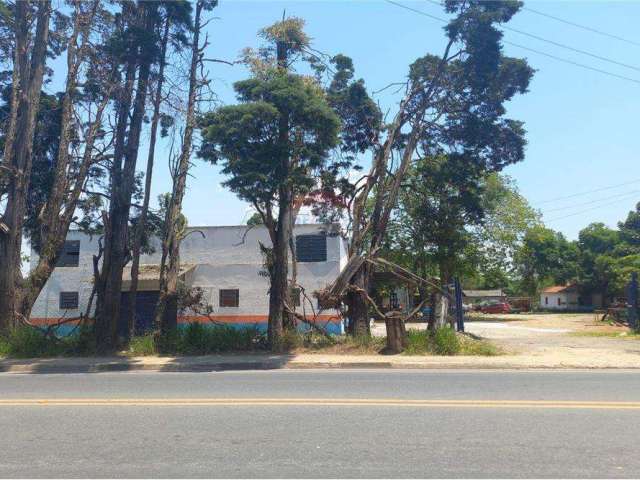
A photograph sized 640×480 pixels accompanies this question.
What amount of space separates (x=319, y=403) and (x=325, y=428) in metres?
1.50

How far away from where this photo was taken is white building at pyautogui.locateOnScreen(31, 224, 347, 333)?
24.8 metres

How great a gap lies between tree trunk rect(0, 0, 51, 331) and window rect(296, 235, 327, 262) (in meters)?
11.3

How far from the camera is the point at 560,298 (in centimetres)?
6181

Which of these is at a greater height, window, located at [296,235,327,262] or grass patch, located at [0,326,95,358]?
window, located at [296,235,327,262]

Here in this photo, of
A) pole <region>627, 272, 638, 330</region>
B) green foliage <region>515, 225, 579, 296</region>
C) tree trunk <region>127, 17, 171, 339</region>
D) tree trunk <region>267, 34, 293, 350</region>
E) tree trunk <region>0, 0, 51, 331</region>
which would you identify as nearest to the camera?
tree trunk <region>267, 34, 293, 350</region>

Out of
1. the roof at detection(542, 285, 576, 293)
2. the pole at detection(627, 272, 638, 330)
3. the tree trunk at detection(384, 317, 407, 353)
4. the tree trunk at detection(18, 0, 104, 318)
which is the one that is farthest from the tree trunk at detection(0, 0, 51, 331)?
the roof at detection(542, 285, 576, 293)

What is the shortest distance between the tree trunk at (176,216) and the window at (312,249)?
8.07 meters

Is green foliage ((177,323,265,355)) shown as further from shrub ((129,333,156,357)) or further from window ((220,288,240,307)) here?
window ((220,288,240,307))

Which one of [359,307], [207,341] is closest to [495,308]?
[359,307]

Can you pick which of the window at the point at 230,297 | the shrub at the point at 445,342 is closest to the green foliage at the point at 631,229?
the window at the point at 230,297

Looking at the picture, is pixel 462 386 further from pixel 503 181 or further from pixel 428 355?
pixel 503 181

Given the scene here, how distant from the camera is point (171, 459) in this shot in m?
5.65

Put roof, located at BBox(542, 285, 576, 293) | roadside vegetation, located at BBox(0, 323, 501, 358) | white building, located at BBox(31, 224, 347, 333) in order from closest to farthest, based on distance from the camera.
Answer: roadside vegetation, located at BBox(0, 323, 501, 358) < white building, located at BBox(31, 224, 347, 333) < roof, located at BBox(542, 285, 576, 293)

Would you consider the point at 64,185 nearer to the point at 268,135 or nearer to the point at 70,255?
the point at 268,135
